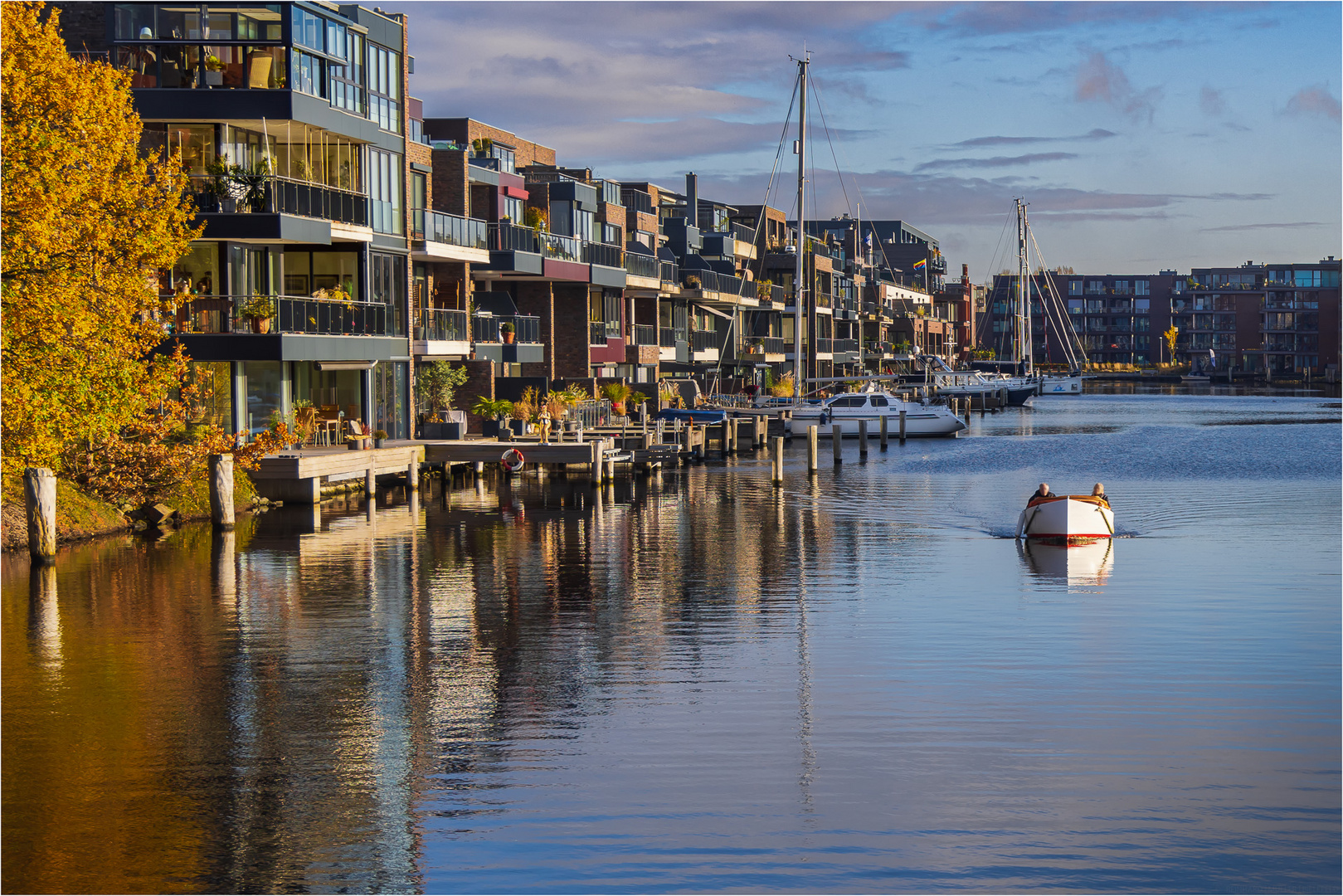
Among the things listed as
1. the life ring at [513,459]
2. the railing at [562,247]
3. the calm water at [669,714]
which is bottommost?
the calm water at [669,714]

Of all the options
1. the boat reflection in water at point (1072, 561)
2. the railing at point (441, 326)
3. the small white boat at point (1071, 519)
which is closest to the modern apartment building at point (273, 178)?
the railing at point (441, 326)

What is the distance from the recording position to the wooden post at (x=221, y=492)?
127 feet

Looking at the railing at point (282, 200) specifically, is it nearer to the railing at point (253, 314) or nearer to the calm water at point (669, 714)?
the railing at point (253, 314)

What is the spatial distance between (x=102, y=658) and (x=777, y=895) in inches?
545

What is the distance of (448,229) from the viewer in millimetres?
57656

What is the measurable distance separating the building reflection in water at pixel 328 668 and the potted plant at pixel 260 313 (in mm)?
6304

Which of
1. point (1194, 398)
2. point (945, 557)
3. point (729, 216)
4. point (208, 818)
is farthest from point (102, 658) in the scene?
point (1194, 398)

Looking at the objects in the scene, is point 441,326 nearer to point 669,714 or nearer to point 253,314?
point 253,314

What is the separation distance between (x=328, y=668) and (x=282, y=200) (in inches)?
1057

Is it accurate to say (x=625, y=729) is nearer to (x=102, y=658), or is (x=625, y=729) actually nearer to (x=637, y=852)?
(x=637, y=852)

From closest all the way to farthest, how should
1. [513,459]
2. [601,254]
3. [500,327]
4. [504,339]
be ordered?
[513,459]
[500,327]
[504,339]
[601,254]

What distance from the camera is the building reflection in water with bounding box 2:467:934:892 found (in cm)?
1402

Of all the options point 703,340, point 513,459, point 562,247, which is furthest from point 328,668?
point 703,340

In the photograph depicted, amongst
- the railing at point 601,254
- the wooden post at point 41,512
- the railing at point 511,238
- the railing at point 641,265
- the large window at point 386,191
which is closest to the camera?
the wooden post at point 41,512
